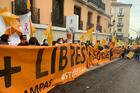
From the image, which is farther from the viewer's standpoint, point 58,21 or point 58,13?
point 58,13

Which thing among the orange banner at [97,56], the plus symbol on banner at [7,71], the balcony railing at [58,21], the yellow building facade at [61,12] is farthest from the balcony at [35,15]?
the plus symbol on banner at [7,71]

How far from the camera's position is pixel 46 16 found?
21.3 metres

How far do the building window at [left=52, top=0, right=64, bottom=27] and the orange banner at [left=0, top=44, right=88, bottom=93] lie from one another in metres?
11.4

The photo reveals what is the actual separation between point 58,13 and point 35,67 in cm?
1612

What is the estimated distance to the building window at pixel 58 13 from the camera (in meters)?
23.0

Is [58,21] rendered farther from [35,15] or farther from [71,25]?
[71,25]

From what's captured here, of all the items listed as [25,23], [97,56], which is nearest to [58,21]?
[97,56]

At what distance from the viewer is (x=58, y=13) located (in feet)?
79.3

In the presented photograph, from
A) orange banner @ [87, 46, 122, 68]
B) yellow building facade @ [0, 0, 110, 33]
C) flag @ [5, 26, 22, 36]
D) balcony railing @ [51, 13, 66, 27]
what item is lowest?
orange banner @ [87, 46, 122, 68]

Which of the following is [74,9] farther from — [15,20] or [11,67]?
[11,67]

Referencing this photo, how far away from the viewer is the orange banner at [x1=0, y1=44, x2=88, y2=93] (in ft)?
22.8

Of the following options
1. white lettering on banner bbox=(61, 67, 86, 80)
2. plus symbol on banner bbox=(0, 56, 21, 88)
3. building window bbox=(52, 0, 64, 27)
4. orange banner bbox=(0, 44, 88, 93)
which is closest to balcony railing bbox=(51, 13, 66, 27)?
building window bbox=(52, 0, 64, 27)

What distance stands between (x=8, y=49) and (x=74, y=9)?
21565 millimetres

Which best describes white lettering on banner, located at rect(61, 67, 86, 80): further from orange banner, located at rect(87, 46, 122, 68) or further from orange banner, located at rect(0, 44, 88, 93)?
orange banner, located at rect(87, 46, 122, 68)
